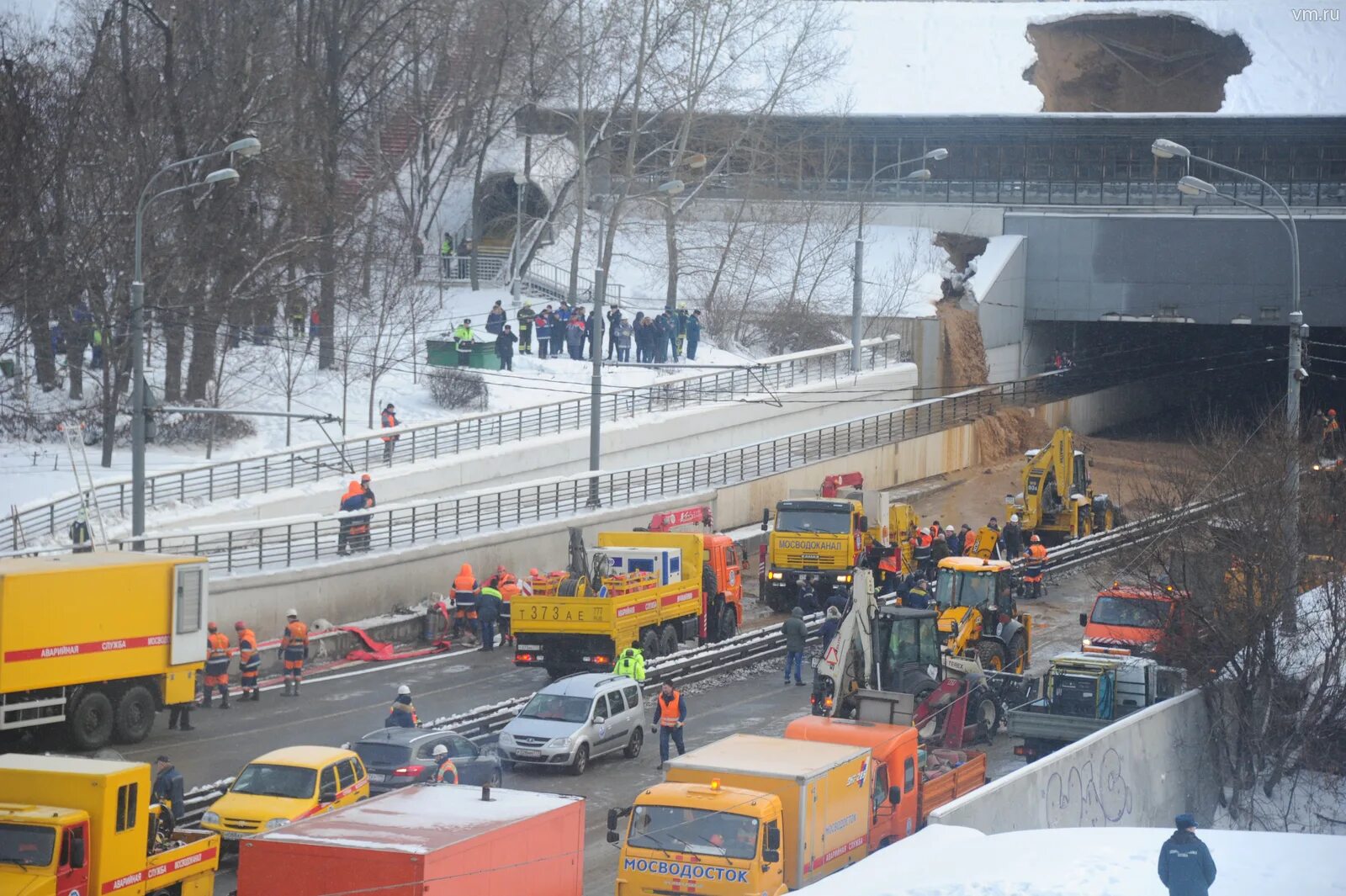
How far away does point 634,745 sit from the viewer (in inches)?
918

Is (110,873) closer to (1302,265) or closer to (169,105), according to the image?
(169,105)

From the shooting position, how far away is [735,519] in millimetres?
42969

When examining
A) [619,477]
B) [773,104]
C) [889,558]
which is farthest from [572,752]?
[773,104]

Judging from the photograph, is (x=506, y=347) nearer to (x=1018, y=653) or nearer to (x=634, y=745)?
(x=1018, y=653)

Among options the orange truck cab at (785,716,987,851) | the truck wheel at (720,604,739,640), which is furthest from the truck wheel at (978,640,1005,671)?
the orange truck cab at (785,716,987,851)

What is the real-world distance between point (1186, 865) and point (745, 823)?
12.6 ft

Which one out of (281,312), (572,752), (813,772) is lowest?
(572,752)

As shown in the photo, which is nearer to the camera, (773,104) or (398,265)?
(398,265)

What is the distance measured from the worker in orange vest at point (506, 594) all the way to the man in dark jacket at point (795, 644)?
5.88 metres

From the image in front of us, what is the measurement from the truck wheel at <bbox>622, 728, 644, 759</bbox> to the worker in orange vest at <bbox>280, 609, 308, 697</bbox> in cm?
670

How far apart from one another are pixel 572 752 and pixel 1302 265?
43724 millimetres

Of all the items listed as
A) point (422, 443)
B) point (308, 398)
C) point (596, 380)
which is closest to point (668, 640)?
point (596, 380)

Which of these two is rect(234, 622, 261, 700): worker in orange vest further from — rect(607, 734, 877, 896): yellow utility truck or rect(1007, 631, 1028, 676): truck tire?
rect(1007, 631, 1028, 676): truck tire

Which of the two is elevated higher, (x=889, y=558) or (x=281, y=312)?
(x=281, y=312)
